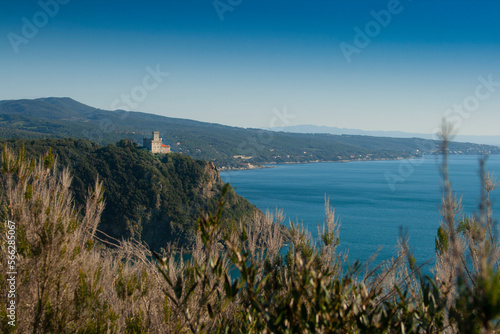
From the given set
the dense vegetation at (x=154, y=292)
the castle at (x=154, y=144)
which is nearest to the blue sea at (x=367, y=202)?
the dense vegetation at (x=154, y=292)

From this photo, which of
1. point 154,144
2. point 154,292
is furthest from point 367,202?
point 154,292

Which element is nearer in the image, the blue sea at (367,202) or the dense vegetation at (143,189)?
the blue sea at (367,202)

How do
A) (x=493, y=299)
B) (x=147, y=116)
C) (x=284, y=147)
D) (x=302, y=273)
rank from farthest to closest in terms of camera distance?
(x=147, y=116) → (x=284, y=147) → (x=302, y=273) → (x=493, y=299)

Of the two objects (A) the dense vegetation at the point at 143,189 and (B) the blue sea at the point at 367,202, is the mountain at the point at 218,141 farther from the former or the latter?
(A) the dense vegetation at the point at 143,189

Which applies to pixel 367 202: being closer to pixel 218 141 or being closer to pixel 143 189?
pixel 143 189

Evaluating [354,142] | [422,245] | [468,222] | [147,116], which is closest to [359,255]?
[422,245]

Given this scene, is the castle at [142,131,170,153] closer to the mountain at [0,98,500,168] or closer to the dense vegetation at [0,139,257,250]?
the dense vegetation at [0,139,257,250]

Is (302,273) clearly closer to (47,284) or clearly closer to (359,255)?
(47,284)
